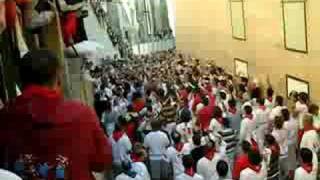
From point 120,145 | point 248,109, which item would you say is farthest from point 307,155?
point 120,145

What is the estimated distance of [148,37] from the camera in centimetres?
2439

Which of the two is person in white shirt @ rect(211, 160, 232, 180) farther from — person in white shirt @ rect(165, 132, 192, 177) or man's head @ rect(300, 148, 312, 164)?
man's head @ rect(300, 148, 312, 164)

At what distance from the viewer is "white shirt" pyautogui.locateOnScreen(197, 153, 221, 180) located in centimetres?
791

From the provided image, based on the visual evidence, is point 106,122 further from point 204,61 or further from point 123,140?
point 204,61

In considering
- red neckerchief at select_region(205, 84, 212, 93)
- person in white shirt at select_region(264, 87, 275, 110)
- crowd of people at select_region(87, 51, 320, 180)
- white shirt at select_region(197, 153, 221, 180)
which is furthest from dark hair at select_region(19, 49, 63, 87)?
red neckerchief at select_region(205, 84, 212, 93)

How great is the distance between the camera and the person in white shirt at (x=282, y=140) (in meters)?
9.00

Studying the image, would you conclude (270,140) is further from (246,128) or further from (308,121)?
(246,128)

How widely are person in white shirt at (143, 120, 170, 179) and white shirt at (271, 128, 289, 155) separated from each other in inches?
64.3

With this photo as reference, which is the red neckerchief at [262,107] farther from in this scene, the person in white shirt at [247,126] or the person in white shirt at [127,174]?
the person in white shirt at [127,174]

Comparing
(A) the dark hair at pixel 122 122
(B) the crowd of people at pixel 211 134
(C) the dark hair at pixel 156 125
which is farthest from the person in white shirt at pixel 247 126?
(A) the dark hair at pixel 122 122

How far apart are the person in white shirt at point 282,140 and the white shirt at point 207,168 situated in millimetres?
1450

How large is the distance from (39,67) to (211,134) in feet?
23.2

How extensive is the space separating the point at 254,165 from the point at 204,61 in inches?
569

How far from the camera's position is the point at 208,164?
7926 millimetres
